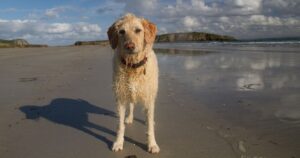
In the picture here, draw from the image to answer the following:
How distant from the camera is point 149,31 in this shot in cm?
530

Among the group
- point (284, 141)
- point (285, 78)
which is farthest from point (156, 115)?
point (285, 78)

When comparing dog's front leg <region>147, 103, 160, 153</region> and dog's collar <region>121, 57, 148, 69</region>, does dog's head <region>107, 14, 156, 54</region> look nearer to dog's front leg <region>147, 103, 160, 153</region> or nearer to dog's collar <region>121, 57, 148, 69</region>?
dog's collar <region>121, 57, 148, 69</region>

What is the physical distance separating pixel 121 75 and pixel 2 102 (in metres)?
4.29

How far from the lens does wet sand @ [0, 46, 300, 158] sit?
5.19m

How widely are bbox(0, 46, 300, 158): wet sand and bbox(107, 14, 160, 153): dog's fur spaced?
471 mm

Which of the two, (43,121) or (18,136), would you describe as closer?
(18,136)

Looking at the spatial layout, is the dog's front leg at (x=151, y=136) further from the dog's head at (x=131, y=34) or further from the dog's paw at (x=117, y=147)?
the dog's head at (x=131, y=34)

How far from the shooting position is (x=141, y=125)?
21.5 feet

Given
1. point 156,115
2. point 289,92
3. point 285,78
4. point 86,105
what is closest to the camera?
point 156,115

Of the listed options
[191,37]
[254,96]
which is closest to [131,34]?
[254,96]

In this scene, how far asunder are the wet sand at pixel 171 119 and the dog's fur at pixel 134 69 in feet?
1.55

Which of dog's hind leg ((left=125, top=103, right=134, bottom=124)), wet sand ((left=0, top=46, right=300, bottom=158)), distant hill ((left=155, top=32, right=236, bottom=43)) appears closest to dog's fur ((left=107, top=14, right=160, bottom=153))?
wet sand ((left=0, top=46, right=300, bottom=158))

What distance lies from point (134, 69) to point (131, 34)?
52 cm

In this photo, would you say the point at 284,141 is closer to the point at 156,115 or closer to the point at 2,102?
the point at 156,115
